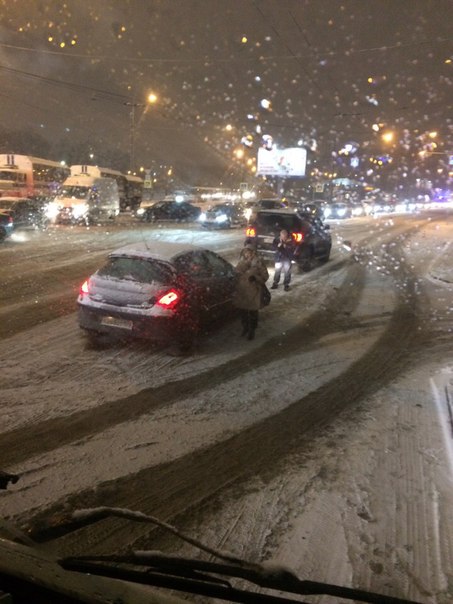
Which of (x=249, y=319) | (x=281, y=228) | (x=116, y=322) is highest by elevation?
(x=281, y=228)

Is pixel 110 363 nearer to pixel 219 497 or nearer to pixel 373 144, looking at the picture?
pixel 219 497

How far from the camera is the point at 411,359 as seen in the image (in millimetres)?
7602

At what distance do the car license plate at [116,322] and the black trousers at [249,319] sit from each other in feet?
6.72

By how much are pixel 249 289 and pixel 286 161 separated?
194ft

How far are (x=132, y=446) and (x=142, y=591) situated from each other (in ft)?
9.44

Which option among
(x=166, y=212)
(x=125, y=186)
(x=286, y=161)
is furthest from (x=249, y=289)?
(x=286, y=161)

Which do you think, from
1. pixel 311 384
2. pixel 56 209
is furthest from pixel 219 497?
pixel 56 209

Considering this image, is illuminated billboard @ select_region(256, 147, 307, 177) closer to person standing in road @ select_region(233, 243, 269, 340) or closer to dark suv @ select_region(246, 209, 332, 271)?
dark suv @ select_region(246, 209, 332, 271)

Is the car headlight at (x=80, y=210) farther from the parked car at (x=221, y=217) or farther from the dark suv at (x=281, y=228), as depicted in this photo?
the dark suv at (x=281, y=228)

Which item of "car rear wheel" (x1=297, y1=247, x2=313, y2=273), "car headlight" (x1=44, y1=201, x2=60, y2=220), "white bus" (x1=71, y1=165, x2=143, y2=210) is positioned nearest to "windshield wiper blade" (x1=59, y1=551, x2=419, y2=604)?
"car rear wheel" (x1=297, y1=247, x2=313, y2=273)

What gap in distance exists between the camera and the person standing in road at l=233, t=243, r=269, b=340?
8.16 metres

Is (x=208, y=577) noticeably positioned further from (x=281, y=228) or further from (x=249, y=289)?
(x=281, y=228)

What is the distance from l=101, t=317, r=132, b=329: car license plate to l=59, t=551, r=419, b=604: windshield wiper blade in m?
5.02

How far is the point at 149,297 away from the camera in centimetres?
692
